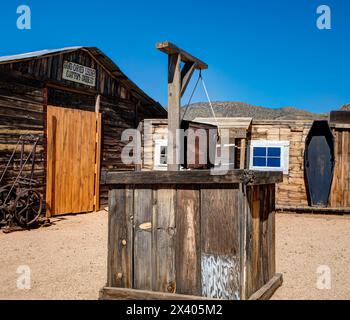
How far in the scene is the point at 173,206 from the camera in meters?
3.96

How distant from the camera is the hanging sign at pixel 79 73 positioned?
11348 millimetres

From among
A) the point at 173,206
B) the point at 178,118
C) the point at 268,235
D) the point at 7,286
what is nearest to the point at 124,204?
the point at 173,206

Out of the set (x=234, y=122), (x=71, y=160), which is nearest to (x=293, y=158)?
(x=234, y=122)

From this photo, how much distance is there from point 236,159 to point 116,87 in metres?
4.36

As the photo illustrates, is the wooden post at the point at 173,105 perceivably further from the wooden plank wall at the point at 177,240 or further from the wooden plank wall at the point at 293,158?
the wooden plank wall at the point at 293,158

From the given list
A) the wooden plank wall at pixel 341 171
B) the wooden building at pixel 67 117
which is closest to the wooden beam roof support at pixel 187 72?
the wooden building at pixel 67 117

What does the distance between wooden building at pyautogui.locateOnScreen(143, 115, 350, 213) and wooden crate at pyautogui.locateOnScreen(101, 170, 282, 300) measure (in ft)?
28.6

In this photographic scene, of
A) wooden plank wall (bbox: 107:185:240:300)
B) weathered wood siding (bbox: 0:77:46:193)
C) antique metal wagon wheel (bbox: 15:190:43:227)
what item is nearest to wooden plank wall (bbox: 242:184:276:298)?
wooden plank wall (bbox: 107:185:240:300)

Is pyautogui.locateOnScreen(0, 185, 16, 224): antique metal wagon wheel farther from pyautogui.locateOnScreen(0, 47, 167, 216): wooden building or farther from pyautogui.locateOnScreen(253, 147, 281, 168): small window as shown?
pyautogui.locateOnScreen(253, 147, 281, 168): small window

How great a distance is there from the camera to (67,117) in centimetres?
1141

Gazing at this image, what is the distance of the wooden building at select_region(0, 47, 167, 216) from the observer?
10.1 meters

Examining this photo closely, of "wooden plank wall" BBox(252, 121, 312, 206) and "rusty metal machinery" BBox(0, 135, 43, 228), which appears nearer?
"rusty metal machinery" BBox(0, 135, 43, 228)
